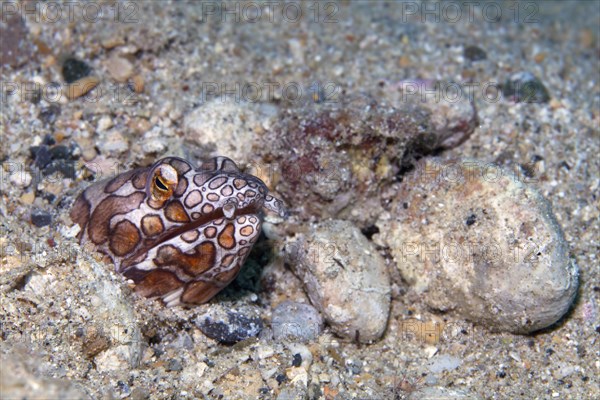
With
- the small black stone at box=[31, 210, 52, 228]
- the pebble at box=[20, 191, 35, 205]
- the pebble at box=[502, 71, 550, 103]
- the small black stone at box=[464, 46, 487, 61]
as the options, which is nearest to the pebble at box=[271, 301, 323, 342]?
the small black stone at box=[31, 210, 52, 228]

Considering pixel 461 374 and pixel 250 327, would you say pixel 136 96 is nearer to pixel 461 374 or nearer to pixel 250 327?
pixel 250 327

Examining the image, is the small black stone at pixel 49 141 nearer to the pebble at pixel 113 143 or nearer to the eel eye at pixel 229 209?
the pebble at pixel 113 143

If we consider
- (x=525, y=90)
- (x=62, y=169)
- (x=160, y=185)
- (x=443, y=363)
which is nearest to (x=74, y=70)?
(x=62, y=169)

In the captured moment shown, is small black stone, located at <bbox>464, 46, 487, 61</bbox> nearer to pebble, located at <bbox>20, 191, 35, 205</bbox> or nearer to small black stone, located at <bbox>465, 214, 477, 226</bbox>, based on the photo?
small black stone, located at <bbox>465, 214, 477, 226</bbox>

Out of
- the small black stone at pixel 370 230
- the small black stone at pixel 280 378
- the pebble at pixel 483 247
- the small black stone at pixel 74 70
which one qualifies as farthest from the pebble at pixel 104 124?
the small black stone at pixel 280 378

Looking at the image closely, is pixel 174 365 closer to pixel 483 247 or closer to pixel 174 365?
pixel 174 365

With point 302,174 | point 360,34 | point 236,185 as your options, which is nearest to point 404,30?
point 360,34
